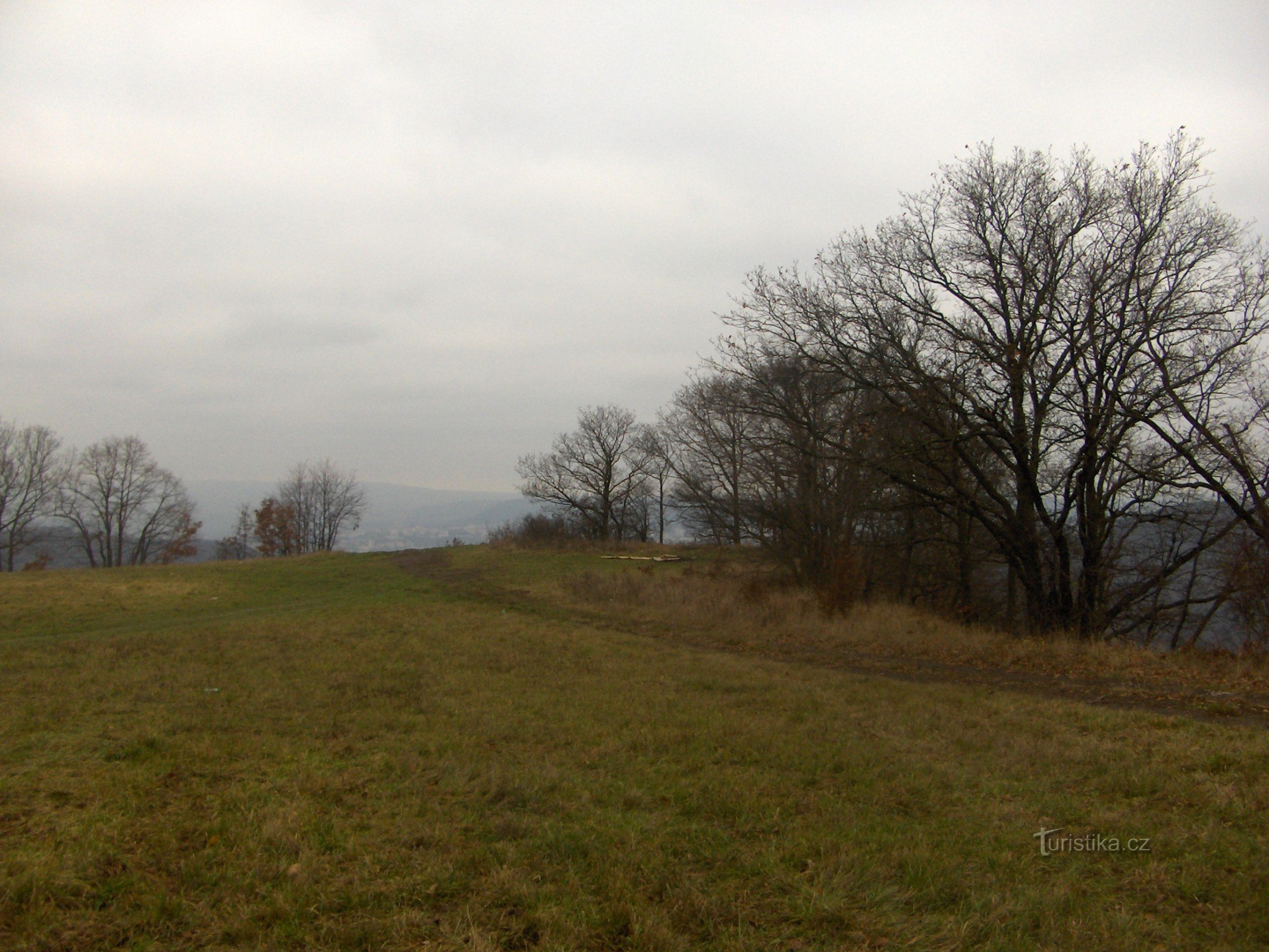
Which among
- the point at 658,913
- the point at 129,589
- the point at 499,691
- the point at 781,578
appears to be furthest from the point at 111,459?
the point at 658,913

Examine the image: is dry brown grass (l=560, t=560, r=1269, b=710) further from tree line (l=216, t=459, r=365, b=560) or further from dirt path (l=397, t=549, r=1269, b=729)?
tree line (l=216, t=459, r=365, b=560)

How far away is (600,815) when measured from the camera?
4930 mm

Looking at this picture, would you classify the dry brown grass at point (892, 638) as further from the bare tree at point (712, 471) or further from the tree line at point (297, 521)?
the tree line at point (297, 521)

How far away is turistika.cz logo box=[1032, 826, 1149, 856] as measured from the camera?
14.5 ft

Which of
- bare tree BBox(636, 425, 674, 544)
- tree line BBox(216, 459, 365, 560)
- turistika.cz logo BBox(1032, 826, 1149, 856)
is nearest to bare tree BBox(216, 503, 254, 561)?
tree line BBox(216, 459, 365, 560)

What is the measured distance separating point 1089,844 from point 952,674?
6.73 metres

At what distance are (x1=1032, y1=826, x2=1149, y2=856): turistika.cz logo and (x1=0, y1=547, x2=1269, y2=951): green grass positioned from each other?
0.27 ft

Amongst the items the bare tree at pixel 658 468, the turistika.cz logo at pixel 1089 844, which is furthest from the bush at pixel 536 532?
the turistika.cz logo at pixel 1089 844

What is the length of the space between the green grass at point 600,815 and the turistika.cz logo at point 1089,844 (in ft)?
0.27

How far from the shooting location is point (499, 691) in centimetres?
923

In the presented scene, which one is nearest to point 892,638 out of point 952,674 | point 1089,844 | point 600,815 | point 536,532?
point 952,674

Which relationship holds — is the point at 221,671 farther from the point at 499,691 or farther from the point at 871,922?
the point at 871,922

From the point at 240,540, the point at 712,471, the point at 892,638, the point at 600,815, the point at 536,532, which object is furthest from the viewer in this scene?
the point at 240,540

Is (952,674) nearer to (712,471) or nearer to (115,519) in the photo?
(712,471)
